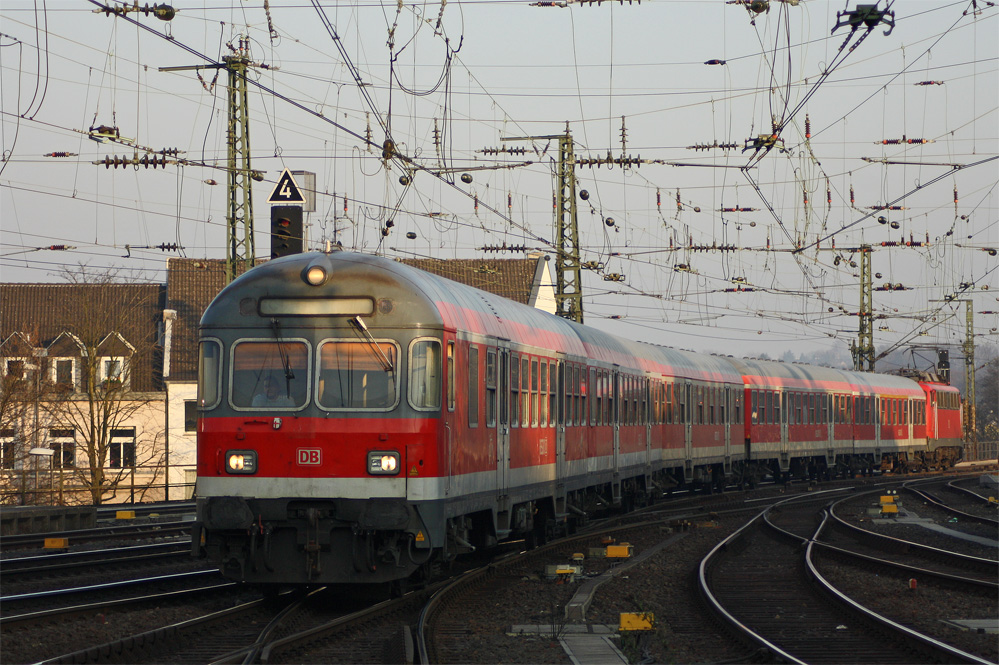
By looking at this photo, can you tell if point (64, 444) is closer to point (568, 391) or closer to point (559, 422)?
point (568, 391)

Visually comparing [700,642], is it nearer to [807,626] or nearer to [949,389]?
[807,626]

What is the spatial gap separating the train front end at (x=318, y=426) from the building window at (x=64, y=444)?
94.3 feet

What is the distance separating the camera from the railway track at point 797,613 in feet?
31.9

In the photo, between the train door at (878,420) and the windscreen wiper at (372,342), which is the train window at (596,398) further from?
the train door at (878,420)

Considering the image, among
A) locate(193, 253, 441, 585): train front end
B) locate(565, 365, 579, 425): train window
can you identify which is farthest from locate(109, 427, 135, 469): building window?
locate(193, 253, 441, 585): train front end

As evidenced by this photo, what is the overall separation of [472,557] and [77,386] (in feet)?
89.8

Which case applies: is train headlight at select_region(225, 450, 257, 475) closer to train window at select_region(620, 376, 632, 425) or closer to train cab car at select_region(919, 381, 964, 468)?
train window at select_region(620, 376, 632, 425)

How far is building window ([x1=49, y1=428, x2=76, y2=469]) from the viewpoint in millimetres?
39000

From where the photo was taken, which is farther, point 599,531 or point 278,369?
point 599,531

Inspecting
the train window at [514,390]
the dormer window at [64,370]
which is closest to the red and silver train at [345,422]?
the train window at [514,390]

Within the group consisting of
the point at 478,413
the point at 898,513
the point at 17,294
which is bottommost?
the point at 898,513

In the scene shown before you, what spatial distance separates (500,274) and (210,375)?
130 feet

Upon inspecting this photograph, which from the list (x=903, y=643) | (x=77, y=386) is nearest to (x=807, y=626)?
(x=903, y=643)

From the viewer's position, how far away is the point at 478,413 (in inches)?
524
